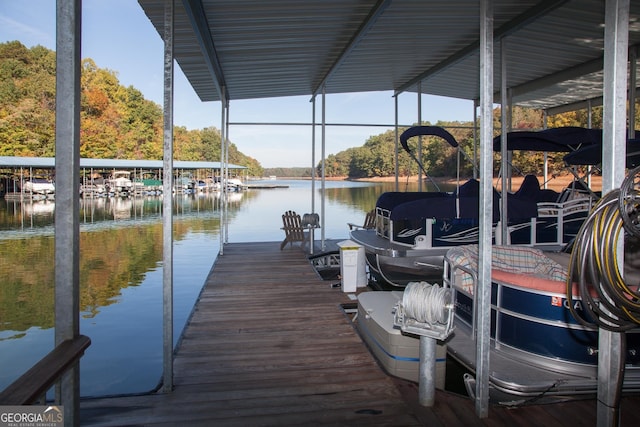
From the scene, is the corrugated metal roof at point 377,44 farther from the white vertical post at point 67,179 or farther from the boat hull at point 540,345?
the boat hull at point 540,345

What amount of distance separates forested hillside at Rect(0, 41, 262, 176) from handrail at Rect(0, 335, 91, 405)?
8.44m

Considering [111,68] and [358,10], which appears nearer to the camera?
[358,10]

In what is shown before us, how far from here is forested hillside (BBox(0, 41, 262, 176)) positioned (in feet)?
45.0

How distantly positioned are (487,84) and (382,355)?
219 cm

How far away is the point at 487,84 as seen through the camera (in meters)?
3.05

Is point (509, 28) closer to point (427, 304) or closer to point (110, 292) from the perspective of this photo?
point (427, 304)

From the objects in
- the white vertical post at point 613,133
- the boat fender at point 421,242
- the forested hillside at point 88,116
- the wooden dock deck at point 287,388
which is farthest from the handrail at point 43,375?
the forested hillside at point 88,116

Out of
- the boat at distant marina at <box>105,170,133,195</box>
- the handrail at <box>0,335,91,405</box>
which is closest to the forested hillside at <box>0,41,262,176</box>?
the boat at distant marina at <box>105,170,133,195</box>

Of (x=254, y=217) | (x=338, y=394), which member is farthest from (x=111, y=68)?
(x=338, y=394)

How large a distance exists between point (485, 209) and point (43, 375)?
2.48m

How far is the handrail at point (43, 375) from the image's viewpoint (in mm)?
1637

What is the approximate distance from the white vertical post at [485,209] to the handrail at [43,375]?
2237 mm

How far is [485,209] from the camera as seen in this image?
121 inches

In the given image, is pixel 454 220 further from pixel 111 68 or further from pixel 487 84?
pixel 111 68
